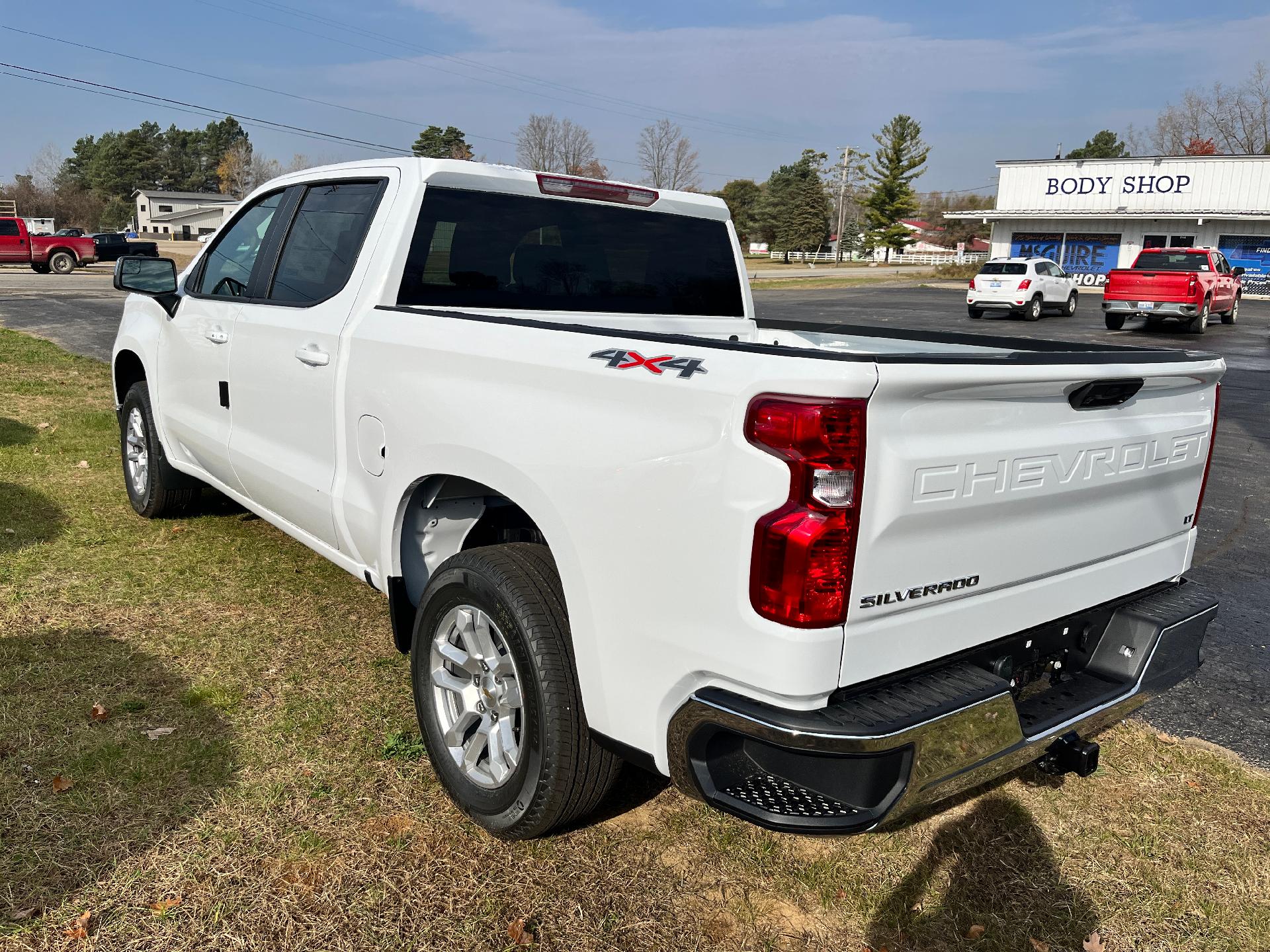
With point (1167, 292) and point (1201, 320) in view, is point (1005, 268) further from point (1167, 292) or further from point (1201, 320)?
point (1167, 292)

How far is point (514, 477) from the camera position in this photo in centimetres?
275

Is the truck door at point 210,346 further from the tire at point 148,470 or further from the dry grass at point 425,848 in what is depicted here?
the dry grass at point 425,848

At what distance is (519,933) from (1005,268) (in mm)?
29409

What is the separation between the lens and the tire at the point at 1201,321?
2430 cm

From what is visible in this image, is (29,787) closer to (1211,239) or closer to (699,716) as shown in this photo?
(699,716)

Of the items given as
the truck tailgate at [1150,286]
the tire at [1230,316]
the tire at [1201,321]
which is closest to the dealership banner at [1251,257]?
the tire at [1230,316]

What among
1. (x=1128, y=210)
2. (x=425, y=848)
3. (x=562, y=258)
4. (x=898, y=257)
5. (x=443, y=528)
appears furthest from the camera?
(x=898, y=257)

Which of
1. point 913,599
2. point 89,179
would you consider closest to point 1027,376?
point 913,599

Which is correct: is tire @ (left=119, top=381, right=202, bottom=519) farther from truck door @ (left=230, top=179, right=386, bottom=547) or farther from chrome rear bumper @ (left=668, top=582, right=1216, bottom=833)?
chrome rear bumper @ (left=668, top=582, right=1216, bottom=833)

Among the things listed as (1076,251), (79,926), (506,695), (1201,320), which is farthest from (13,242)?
(1076,251)

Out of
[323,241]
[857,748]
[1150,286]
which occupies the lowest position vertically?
[857,748]

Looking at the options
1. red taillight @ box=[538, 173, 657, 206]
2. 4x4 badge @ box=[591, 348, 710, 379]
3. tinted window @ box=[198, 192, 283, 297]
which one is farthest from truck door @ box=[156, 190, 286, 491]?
4x4 badge @ box=[591, 348, 710, 379]

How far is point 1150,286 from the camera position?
2381cm

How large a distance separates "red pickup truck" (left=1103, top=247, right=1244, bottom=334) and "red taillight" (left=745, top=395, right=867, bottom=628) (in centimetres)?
A: 2447
